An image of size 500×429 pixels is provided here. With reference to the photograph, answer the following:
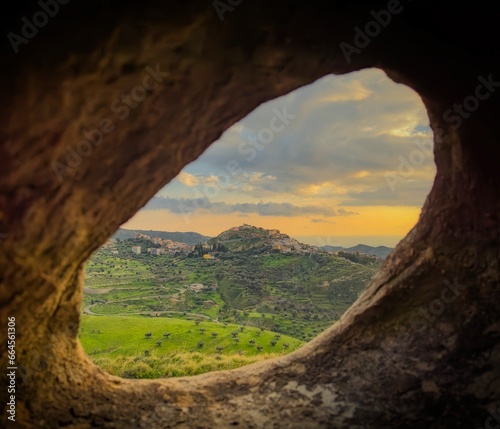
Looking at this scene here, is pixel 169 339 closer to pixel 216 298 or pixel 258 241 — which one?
pixel 216 298

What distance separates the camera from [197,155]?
615cm

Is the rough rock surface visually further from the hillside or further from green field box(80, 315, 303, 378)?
the hillside

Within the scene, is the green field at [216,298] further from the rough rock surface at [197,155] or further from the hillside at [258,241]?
the rough rock surface at [197,155]

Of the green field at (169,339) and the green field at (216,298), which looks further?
the green field at (216,298)

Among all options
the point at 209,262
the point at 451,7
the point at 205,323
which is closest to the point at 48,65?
the point at 451,7

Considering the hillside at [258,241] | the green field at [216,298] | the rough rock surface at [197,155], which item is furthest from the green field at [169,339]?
the hillside at [258,241]

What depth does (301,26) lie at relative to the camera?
4.57 m

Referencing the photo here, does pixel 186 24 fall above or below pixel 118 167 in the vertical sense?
above

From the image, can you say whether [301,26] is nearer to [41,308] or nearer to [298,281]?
[41,308]

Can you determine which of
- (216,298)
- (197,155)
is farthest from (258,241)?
(197,155)

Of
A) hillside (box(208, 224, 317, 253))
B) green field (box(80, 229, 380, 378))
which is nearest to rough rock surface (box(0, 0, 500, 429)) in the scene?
green field (box(80, 229, 380, 378))

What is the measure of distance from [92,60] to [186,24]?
0.97m

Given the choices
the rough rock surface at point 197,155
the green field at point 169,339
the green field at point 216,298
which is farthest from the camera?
the green field at point 216,298

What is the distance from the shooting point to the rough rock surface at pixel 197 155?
3.83 meters
